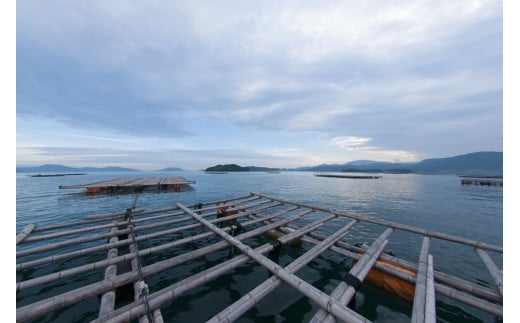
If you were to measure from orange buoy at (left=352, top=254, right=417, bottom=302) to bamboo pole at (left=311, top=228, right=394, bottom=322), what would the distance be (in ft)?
1.33

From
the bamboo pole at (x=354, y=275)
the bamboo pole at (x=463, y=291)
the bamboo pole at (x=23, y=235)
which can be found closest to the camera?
the bamboo pole at (x=354, y=275)

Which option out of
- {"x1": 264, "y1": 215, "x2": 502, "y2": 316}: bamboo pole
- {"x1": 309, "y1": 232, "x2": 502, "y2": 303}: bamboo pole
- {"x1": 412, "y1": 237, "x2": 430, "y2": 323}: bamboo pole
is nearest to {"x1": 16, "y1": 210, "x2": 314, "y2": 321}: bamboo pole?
{"x1": 412, "y1": 237, "x2": 430, "y2": 323}: bamboo pole

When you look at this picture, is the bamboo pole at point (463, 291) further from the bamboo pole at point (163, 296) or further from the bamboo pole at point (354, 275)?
the bamboo pole at point (163, 296)

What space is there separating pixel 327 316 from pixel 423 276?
332 cm

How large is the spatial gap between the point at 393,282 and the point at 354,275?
1957mm

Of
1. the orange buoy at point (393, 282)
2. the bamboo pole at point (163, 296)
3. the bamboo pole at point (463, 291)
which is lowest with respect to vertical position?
the orange buoy at point (393, 282)

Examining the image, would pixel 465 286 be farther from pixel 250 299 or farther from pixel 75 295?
pixel 75 295

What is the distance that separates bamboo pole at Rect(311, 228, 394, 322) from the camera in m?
3.39

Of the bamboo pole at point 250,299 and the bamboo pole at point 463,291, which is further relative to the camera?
the bamboo pole at point 463,291

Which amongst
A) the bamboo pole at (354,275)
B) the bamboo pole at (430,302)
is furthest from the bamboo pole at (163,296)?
the bamboo pole at (430,302)

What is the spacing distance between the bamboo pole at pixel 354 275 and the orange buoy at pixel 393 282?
406 mm

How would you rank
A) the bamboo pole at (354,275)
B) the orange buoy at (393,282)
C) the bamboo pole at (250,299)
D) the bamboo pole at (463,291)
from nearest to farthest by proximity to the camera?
the bamboo pole at (250,299)
the bamboo pole at (354,275)
the bamboo pole at (463,291)
the orange buoy at (393,282)

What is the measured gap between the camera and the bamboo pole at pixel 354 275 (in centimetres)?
339

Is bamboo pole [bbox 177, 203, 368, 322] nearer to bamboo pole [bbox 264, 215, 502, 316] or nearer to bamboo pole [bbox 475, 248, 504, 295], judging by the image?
bamboo pole [bbox 264, 215, 502, 316]
